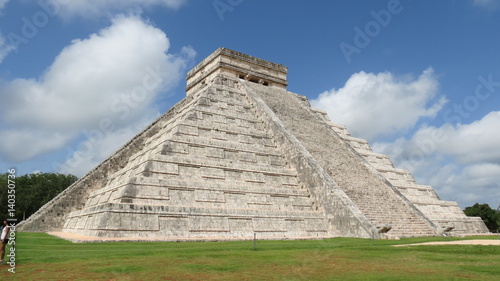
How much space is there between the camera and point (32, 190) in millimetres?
42219

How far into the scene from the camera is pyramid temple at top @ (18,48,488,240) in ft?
44.9

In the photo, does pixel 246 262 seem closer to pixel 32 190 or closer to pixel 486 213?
pixel 32 190

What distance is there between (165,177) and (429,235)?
39.0 feet

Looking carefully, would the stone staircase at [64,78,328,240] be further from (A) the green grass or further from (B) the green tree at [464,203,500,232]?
(B) the green tree at [464,203,500,232]

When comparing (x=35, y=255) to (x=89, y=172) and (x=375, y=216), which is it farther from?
(x=375, y=216)

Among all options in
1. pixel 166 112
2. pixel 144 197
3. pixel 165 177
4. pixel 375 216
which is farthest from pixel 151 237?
pixel 166 112

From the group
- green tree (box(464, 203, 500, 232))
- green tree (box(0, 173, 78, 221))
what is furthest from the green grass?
green tree (box(464, 203, 500, 232))

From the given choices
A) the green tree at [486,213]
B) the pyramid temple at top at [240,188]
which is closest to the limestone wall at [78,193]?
the pyramid temple at top at [240,188]

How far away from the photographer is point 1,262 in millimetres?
8141

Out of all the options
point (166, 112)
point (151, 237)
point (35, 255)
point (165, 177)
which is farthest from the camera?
point (166, 112)

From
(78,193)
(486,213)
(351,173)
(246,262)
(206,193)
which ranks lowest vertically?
(246,262)

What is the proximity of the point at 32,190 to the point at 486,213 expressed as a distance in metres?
55.1

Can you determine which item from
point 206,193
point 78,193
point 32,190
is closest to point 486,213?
point 206,193

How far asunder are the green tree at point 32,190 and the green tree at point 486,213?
169ft
